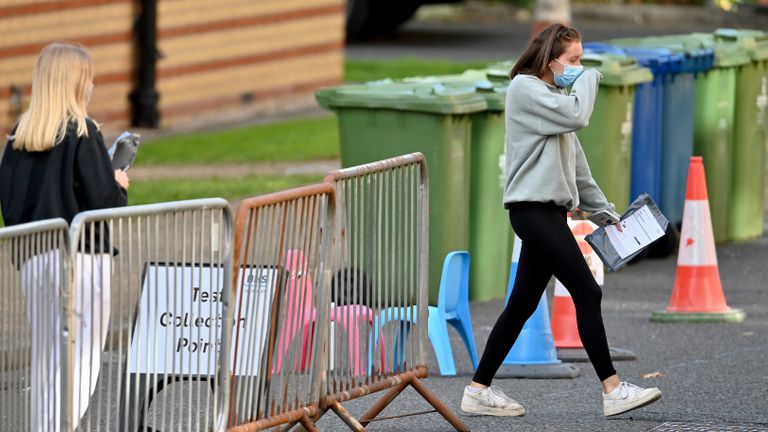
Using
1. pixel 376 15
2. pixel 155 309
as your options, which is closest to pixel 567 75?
pixel 155 309

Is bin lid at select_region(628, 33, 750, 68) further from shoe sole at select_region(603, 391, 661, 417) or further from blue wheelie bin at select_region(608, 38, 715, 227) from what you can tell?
shoe sole at select_region(603, 391, 661, 417)

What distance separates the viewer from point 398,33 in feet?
95.2

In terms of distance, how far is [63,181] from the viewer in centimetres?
594

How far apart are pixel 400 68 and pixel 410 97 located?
43.6 feet

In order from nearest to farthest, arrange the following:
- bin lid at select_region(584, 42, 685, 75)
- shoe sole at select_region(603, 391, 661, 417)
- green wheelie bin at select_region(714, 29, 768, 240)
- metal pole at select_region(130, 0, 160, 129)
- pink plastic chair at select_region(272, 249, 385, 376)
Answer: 1. pink plastic chair at select_region(272, 249, 385, 376)
2. shoe sole at select_region(603, 391, 661, 417)
3. bin lid at select_region(584, 42, 685, 75)
4. green wheelie bin at select_region(714, 29, 768, 240)
5. metal pole at select_region(130, 0, 160, 129)

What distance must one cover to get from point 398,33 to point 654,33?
447 centimetres

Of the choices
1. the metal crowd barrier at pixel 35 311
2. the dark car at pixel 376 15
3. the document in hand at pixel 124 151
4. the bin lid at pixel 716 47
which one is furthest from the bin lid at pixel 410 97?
the dark car at pixel 376 15

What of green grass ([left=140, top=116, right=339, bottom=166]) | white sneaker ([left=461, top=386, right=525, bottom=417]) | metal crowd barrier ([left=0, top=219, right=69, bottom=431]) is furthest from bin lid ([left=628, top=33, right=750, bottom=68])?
metal crowd barrier ([left=0, top=219, right=69, bottom=431])

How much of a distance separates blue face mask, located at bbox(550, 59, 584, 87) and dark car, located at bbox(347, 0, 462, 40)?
19928 millimetres

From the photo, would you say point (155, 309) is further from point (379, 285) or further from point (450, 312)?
point (450, 312)

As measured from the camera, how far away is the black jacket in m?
5.91

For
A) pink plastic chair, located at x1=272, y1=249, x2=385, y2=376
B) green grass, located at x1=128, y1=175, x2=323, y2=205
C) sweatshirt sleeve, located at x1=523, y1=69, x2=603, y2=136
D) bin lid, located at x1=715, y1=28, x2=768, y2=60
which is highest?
sweatshirt sleeve, located at x1=523, y1=69, x2=603, y2=136

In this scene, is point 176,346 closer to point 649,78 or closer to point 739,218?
point 649,78

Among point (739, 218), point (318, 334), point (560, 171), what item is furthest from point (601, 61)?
point (318, 334)
